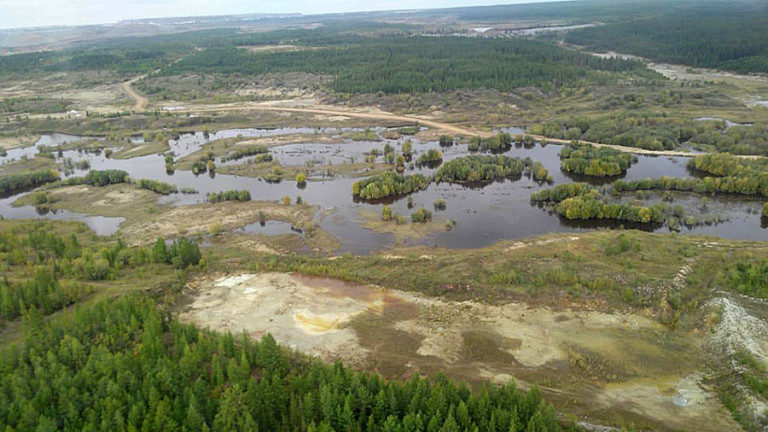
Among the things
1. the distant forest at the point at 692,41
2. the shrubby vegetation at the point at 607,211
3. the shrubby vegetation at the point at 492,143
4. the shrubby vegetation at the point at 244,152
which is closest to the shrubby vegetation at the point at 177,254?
the shrubby vegetation at the point at 244,152

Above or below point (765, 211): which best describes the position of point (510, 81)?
above

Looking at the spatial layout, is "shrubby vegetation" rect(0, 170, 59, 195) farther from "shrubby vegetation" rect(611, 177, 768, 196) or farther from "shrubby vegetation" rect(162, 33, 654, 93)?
"shrubby vegetation" rect(611, 177, 768, 196)

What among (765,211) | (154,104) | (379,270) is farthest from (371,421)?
(154,104)

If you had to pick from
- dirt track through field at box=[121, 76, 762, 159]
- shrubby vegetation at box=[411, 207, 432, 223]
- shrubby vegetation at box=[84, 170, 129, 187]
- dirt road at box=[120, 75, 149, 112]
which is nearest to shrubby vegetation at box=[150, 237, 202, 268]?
shrubby vegetation at box=[411, 207, 432, 223]

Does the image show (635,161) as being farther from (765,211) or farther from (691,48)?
(691,48)

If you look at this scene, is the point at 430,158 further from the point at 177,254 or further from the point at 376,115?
the point at 177,254

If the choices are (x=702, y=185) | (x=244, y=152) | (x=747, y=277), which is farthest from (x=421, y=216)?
(x=244, y=152)
